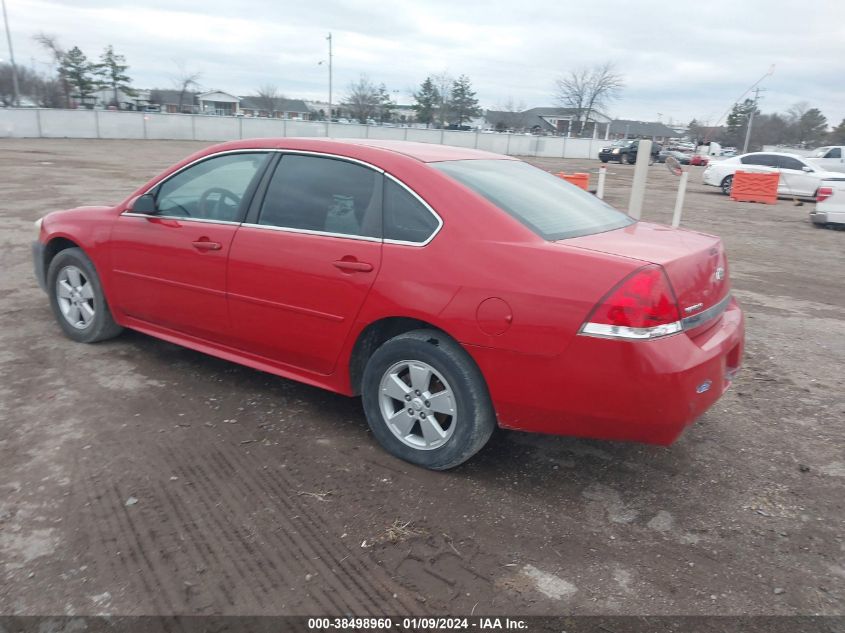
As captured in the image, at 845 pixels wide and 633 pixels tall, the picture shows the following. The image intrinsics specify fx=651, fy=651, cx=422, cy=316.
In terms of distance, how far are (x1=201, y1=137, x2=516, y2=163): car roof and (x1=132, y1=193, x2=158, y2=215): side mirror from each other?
0.59m

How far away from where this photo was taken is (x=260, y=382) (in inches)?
173

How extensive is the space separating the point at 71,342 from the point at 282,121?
137 feet

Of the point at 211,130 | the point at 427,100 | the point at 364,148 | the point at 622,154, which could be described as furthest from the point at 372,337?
the point at 427,100

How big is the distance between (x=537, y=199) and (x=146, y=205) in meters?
2.58

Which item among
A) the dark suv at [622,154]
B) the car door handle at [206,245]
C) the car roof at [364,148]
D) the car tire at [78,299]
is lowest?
the dark suv at [622,154]

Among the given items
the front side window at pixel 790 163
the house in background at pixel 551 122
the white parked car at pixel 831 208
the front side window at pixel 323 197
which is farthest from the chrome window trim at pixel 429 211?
the house in background at pixel 551 122

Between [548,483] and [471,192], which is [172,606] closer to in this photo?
[548,483]

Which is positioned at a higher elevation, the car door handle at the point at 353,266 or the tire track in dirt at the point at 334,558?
the car door handle at the point at 353,266

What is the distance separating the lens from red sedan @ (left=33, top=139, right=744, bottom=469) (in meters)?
2.80

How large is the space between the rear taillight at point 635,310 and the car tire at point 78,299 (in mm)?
3659

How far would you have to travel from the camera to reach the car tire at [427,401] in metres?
3.10

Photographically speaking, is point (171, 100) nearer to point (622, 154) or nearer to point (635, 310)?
point (622, 154)

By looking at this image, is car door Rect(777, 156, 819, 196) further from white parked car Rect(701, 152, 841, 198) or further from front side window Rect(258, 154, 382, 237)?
front side window Rect(258, 154, 382, 237)

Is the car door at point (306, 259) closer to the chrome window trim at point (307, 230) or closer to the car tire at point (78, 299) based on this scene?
the chrome window trim at point (307, 230)
